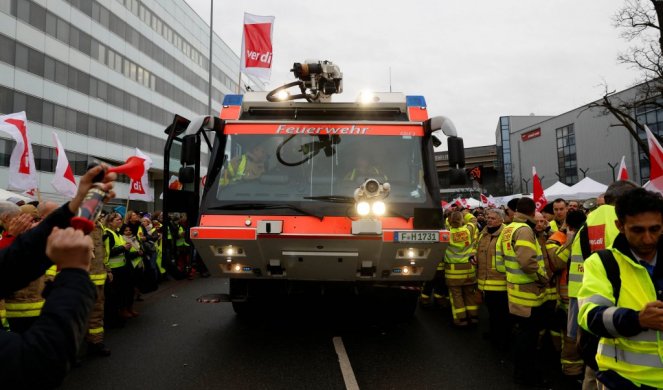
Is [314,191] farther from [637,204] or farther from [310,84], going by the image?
[637,204]

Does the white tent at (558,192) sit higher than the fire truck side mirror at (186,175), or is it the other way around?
the white tent at (558,192)

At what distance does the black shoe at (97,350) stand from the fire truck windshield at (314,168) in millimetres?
2212

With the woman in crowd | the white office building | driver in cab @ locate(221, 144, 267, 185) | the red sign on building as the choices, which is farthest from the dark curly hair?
the red sign on building

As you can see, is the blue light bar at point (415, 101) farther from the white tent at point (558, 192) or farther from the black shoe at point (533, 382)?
the white tent at point (558, 192)

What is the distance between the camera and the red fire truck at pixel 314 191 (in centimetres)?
463

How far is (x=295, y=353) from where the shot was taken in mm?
5227

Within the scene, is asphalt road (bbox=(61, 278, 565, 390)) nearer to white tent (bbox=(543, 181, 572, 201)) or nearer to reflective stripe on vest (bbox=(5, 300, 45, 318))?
reflective stripe on vest (bbox=(5, 300, 45, 318))

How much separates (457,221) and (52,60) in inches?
1119

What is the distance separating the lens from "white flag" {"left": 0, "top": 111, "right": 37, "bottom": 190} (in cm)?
799

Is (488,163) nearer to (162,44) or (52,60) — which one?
(162,44)

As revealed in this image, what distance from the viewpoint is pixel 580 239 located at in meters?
3.63

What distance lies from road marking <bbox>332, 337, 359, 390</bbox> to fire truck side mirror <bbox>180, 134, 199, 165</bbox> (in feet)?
9.08

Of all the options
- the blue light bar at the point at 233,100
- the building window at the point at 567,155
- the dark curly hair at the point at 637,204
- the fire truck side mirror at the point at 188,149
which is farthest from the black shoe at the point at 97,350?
the building window at the point at 567,155

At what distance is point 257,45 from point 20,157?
687cm
